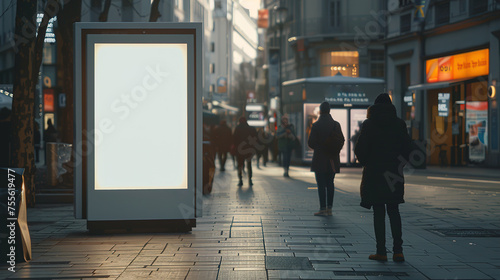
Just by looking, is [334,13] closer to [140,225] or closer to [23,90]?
[23,90]

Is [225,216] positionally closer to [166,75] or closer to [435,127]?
[166,75]

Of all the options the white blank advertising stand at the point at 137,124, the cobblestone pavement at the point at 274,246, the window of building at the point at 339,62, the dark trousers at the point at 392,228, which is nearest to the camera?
the cobblestone pavement at the point at 274,246

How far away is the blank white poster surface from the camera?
8633 mm

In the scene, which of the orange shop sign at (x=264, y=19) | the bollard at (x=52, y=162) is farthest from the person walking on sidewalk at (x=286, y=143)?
the orange shop sign at (x=264, y=19)

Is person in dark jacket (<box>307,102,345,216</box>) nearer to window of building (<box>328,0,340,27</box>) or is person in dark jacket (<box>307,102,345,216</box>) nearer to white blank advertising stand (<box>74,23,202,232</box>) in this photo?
→ white blank advertising stand (<box>74,23,202,232</box>)

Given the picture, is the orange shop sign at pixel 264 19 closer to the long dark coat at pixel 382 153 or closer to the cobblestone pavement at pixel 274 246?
the cobblestone pavement at pixel 274 246

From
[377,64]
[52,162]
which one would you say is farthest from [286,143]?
[377,64]

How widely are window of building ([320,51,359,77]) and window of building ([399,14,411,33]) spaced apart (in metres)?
11.0

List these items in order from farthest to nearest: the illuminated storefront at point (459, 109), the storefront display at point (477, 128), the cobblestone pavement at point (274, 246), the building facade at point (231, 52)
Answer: the building facade at point (231, 52) → the illuminated storefront at point (459, 109) → the storefront display at point (477, 128) → the cobblestone pavement at point (274, 246)

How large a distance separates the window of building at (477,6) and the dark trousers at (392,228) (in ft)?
67.0

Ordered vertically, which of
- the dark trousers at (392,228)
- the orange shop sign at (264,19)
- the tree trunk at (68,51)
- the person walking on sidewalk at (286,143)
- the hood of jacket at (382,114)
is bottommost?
the dark trousers at (392,228)

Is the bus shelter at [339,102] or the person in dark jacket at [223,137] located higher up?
the bus shelter at [339,102]

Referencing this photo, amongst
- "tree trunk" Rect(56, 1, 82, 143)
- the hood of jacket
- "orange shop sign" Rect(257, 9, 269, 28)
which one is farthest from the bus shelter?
"orange shop sign" Rect(257, 9, 269, 28)

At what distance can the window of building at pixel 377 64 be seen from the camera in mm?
→ 43406
